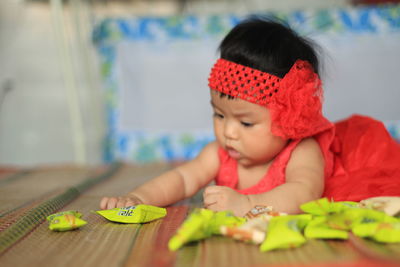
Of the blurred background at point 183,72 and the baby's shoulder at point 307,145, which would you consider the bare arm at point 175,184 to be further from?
the blurred background at point 183,72

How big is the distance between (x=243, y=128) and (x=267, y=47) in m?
0.20

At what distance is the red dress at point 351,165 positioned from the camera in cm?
112

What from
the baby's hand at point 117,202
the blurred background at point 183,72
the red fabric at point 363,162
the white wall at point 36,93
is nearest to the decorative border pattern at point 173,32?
the blurred background at point 183,72

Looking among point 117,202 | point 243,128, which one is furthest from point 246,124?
point 117,202

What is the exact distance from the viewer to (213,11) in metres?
3.65

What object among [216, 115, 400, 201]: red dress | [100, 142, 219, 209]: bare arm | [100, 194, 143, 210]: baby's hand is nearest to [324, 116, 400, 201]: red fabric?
[216, 115, 400, 201]: red dress

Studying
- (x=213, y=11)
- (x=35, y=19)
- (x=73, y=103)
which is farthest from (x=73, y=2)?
(x=213, y=11)

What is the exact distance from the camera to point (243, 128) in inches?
42.5

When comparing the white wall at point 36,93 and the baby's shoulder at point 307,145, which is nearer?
the baby's shoulder at point 307,145

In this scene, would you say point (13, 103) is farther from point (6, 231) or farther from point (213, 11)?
point (6, 231)

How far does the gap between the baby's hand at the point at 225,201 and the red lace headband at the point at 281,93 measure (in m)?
0.21

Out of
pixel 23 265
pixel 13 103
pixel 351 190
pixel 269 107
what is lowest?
pixel 13 103

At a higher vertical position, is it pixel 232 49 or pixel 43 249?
pixel 232 49

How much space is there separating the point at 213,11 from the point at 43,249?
3.13 meters
